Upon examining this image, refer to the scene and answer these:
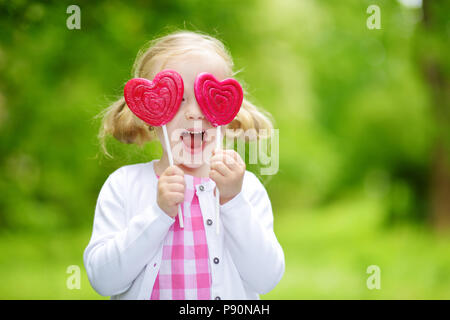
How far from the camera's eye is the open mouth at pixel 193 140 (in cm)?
169

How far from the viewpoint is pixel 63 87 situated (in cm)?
537

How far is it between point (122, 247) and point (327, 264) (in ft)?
19.0

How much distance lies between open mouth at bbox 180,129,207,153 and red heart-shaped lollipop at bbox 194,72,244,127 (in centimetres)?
7

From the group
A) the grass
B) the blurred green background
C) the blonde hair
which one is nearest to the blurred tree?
the blurred green background

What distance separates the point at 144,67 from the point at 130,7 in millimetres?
2956

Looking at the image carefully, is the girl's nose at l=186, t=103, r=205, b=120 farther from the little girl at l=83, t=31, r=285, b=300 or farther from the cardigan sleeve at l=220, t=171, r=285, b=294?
the cardigan sleeve at l=220, t=171, r=285, b=294

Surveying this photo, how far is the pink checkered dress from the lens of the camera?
1.68 m

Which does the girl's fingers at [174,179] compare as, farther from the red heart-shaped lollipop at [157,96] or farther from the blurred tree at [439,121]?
the blurred tree at [439,121]

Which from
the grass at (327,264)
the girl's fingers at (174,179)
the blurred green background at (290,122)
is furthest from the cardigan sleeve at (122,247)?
the grass at (327,264)

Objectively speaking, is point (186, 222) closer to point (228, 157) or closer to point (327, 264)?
point (228, 157)

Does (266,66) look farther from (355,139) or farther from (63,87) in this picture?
(63,87)

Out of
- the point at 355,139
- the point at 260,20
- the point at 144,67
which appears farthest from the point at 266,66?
the point at 144,67

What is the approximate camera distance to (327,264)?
6.91 metres

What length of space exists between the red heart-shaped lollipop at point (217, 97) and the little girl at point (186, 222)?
4 cm
